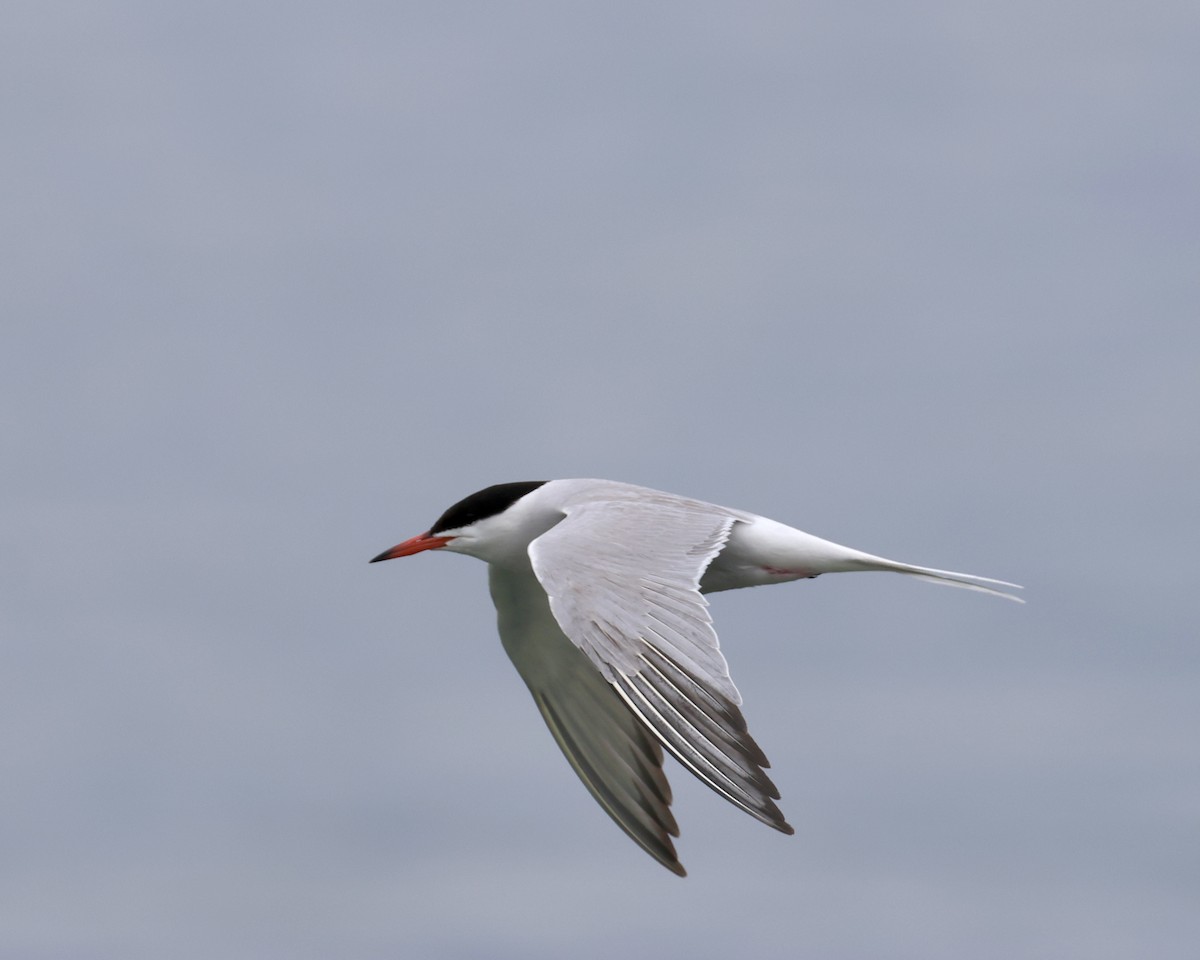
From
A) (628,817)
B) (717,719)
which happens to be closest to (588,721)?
(628,817)

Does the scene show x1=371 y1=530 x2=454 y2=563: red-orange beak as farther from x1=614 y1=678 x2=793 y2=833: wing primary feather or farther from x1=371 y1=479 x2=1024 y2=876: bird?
x1=614 y1=678 x2=793 y2=833: wing primary feather

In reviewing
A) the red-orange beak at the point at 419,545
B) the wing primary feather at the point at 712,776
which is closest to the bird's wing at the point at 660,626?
the wing primary feather at the point at 712,776

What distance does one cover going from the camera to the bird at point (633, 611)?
8039mm

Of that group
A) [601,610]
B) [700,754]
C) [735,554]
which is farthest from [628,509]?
[700,754]

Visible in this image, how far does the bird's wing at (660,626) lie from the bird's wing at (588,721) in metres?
1.71

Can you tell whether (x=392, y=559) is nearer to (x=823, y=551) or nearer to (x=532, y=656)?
(x=532, y=656)

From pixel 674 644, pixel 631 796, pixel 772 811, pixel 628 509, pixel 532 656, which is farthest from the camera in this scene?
pixel 532 656

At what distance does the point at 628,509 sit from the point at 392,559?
1.99m

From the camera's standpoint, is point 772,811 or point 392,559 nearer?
point 772,811

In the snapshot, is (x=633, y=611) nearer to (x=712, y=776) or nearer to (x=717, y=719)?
(x=717, y=719)

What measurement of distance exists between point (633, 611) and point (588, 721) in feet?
10.2

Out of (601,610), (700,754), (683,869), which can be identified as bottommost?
(683,869)

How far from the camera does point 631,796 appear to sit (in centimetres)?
1115

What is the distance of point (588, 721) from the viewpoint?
1169 cm
